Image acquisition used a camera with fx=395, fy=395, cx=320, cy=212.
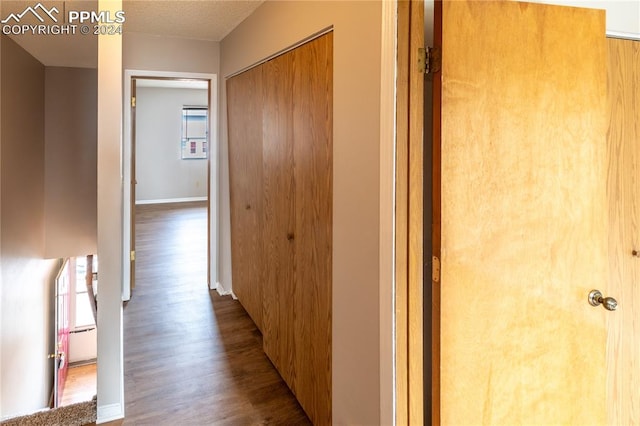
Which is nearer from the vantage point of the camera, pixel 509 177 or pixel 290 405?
pixel 509 177

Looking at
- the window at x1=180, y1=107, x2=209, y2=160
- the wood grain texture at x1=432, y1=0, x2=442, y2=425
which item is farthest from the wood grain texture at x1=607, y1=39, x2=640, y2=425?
the window at x1=180, y1=107, x2=209, y2=160

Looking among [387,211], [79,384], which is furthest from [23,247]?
[387,211]

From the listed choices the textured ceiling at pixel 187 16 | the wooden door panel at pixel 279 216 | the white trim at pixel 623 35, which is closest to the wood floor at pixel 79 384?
the wooden door panel at pixel 279 216

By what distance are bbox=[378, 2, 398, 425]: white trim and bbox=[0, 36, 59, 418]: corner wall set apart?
1935mm

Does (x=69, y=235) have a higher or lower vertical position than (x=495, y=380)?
higher

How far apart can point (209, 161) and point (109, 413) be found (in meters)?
2.45

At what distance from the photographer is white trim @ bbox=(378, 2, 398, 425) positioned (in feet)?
4.48

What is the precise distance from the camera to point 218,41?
3793 mm

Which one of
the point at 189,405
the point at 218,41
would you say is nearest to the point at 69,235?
the point at 189,405

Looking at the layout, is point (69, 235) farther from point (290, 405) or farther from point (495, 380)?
point (495, 380)

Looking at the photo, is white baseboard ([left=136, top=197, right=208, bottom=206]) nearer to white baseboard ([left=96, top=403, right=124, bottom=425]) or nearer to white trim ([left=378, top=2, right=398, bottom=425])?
white baseboard ([left=96, top=403, right=124, bottom=425])

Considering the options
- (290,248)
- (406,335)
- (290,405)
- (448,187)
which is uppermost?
(448,187)

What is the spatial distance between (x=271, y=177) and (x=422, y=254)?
51.7 inches

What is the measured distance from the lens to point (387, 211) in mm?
1404
